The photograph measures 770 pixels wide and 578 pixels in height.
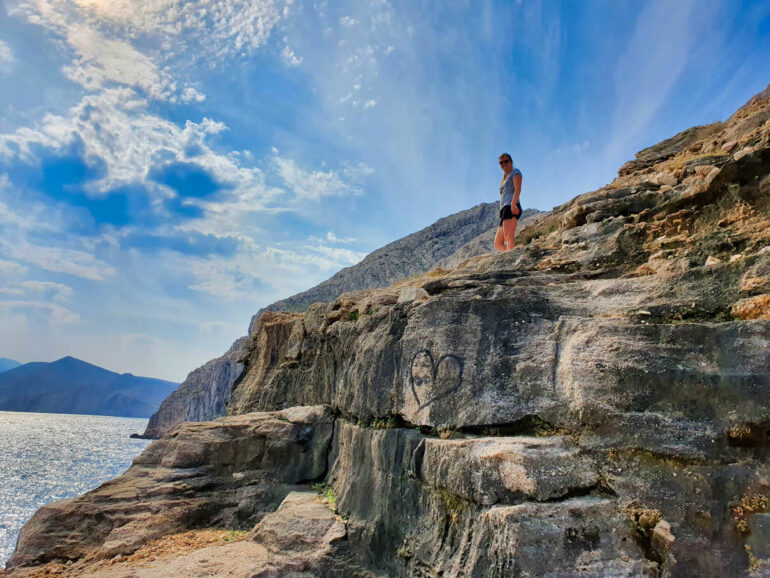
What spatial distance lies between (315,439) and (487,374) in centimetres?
650

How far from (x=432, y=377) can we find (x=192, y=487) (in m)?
7.71

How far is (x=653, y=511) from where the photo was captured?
188 inches

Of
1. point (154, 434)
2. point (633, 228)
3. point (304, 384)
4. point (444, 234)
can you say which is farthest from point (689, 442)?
point (154, 434)

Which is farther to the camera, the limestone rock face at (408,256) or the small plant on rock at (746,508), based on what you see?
the limestone rock face at (408,256)

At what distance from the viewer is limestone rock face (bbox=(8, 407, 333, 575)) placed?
9375 mm

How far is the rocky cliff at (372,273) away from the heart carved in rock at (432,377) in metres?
87.9

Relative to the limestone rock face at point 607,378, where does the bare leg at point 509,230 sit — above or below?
above

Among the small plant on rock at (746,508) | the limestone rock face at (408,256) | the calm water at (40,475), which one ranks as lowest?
the calm water at (40,475)

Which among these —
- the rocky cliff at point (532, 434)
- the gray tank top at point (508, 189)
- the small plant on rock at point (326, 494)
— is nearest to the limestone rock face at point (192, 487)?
the rocky cliff at point (532, 434)

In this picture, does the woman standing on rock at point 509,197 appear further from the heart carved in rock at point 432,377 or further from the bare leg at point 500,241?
the heart carved in rock at point 432,377

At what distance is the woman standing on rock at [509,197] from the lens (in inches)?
436

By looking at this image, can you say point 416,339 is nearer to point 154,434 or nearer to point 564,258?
point 564,258

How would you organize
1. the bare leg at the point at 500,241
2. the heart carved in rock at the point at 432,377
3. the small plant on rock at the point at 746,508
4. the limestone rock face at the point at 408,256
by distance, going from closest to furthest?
1. the small plant on rock at the point at 746,508
2. the heart carved in rock at the point at 432,377
3. the bare leg at the point at 500,241
4. the limestone rock face at the point at 408,256

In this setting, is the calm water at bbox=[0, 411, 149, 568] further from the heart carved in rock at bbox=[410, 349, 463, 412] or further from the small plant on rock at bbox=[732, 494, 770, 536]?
the small plant on rock at bbox=[732, 494, 770, 536]
